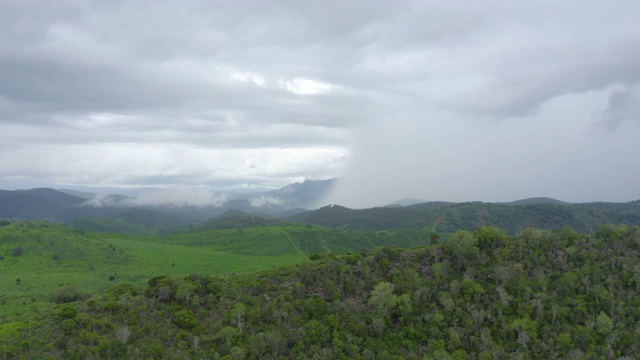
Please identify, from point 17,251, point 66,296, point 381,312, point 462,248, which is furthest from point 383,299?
point 17,251

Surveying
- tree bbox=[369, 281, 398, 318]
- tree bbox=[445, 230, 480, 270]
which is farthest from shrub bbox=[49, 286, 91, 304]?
tree bbox=[445, 230, 480, 270]

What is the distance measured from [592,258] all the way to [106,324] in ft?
355

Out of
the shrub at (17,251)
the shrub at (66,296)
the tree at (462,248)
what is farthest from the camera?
the shrub at (17,251)

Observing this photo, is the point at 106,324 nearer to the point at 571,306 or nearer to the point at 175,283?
the point at 175,283

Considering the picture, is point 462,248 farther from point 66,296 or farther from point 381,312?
point 66,296

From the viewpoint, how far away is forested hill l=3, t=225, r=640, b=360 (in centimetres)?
6694

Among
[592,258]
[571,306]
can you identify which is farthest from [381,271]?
[592,258]

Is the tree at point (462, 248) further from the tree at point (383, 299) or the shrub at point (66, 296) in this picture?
the shrub at point (66, 296)

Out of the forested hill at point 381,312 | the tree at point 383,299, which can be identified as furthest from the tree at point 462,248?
the tree at point 383,299

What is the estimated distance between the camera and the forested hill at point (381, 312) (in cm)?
6694

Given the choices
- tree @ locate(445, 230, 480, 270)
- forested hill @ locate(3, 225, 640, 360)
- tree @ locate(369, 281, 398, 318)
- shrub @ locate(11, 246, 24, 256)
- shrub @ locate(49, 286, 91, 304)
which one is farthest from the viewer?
shrub @ locate(11, 246, 24, 256)

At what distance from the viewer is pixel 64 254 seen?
199 meters

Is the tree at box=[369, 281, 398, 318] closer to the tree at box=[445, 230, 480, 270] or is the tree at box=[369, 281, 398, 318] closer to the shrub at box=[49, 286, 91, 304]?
the tree at box=[445, 230, 480, 270]

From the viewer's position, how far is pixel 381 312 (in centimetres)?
7919
